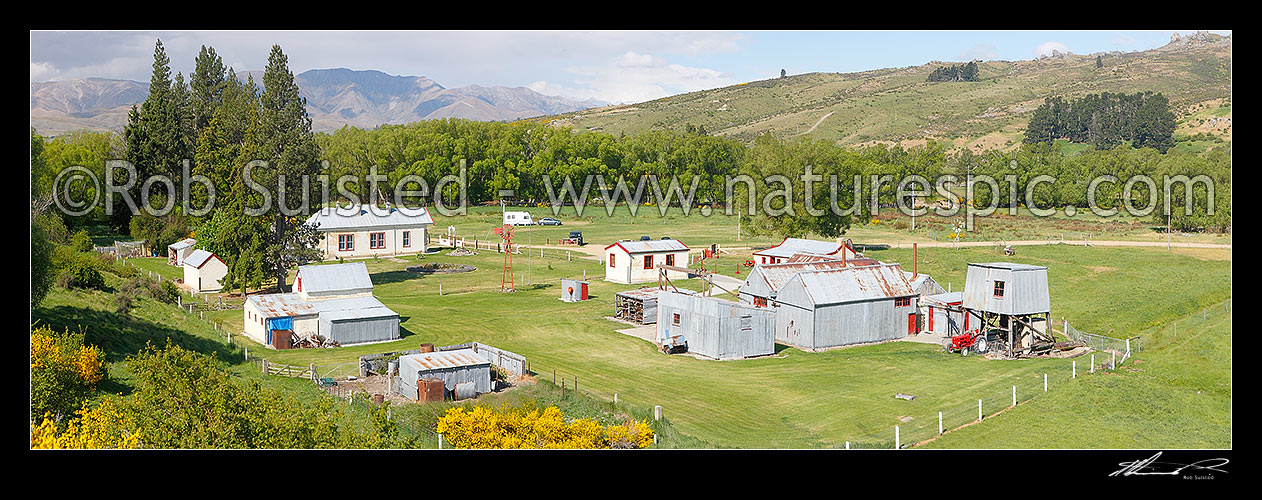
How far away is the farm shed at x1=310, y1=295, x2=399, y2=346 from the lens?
35.3 meters

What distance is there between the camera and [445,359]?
2809 cm

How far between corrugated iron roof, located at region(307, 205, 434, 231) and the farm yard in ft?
33.6

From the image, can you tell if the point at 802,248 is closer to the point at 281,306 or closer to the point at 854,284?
the point at 854,284

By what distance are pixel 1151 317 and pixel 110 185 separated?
6557cm

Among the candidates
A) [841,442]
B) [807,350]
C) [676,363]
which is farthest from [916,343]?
[841,442]

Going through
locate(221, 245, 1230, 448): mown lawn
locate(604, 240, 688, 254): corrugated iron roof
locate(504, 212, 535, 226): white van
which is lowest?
locate(221, 245, 1230, 448): mown lawn

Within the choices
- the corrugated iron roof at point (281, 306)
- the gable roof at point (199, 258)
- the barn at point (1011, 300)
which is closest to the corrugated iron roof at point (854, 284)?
the barn at point (1011, 300)

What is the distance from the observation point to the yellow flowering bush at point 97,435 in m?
15.9

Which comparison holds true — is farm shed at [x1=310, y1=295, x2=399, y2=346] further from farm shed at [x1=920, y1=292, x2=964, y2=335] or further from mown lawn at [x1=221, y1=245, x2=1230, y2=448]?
farm shed at [x1=920, y1=292, x2=964, y2=335]

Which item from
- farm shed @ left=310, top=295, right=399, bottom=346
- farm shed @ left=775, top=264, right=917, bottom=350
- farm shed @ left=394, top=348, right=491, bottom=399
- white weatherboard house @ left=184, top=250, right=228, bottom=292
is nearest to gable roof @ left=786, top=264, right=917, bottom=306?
farm shed @ left=775, top=264, right=917, bottom=350

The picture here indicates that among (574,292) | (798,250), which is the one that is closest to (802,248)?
(798,250)

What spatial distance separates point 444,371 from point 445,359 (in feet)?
3.07

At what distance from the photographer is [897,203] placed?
9519 cm
